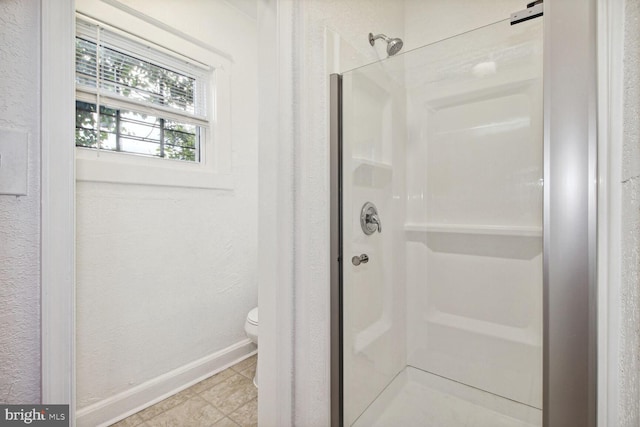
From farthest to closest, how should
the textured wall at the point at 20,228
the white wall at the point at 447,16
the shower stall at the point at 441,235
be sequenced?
the white wall at the point at 447,16 → the shower stall at the point at 441,235 → the textured wall at the point at 20,228

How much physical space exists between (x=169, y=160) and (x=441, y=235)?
1640mm

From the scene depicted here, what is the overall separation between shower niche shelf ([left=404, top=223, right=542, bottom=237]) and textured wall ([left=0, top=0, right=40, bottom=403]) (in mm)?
1598

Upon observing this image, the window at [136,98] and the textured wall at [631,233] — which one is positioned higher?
the window at [136,98]

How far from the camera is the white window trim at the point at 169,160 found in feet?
4.73

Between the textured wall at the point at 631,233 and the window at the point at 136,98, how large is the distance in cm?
188

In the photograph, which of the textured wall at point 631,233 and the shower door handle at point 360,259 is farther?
the shower door handle at point 360,259

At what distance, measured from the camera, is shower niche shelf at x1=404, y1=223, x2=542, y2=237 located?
4.93ft

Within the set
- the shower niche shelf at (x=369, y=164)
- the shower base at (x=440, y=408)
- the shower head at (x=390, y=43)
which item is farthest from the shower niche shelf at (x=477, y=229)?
the shower head at (x=390, y=43)

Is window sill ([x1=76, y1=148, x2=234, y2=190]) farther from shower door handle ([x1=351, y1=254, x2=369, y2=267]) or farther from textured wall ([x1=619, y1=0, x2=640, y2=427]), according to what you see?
textured wall ([x1=619, y1=0, x2=640, y2=427])

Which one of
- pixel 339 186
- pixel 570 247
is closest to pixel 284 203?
pixel 339 186

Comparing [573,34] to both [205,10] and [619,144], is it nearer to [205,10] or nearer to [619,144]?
[619,144]

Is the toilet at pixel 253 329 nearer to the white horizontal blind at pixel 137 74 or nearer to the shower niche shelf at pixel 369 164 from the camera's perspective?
the shower niche shelf at pixel 369 164

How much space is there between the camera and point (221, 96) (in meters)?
1.95

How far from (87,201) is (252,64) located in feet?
4.49
